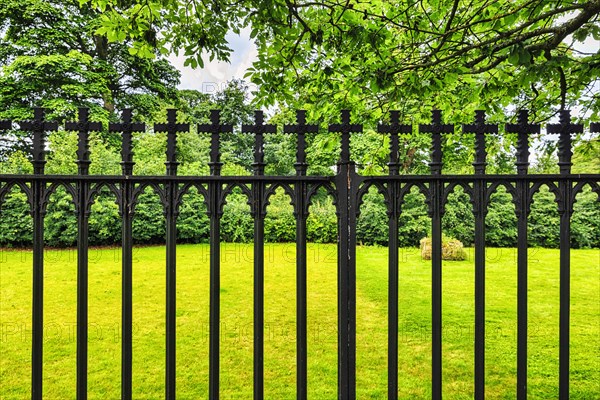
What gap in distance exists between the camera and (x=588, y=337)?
5.22m

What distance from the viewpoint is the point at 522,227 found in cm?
230

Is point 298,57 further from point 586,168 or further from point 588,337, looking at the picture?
point 586,168

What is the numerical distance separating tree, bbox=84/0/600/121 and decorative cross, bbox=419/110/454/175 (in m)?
0.69

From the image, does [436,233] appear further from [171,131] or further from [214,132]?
[171,131]

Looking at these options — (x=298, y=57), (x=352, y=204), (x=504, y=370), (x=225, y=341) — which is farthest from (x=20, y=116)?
(x=504, y=370)

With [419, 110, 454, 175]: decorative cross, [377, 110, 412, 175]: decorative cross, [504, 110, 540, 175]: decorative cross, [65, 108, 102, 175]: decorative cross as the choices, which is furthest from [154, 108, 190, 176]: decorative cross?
[504, 110, 540, 175]: decorative cross

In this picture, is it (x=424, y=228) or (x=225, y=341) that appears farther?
(x=424, y=228)

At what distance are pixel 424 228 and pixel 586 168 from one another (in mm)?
8176

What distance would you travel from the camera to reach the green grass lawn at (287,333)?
381cm

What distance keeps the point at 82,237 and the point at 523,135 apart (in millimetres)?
3063

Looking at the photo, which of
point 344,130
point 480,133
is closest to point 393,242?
point 344,130

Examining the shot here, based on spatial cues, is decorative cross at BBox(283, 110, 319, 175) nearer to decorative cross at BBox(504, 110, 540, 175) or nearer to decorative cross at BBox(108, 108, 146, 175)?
decorative cross at BBox(108, 108, 146, 175)

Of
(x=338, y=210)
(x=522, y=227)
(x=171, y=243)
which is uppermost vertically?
(x=338, y=210)

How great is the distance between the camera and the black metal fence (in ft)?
7.41
